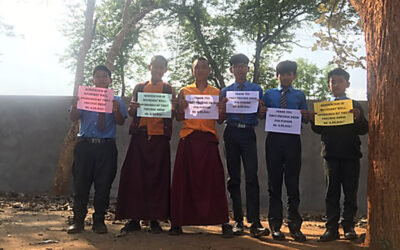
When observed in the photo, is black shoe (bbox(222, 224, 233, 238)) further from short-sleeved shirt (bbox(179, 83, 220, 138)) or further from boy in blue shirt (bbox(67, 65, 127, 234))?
boy in blue shirt (bbox(67, 65, 127, 234))

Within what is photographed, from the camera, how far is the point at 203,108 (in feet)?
13.1

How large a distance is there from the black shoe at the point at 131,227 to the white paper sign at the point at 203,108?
1.38m

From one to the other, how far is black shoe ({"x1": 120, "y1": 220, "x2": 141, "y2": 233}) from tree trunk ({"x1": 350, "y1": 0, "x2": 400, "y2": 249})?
2.44 metres

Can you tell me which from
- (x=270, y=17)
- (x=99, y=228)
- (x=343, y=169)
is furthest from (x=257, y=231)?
(x=270, y=17)

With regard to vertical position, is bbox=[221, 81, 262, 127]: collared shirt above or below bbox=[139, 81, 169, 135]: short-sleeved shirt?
above

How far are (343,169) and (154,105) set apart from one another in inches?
86.3

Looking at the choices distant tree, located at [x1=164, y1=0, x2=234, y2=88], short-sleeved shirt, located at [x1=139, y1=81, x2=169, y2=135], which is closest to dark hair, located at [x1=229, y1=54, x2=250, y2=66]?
short-sleeved shirt, located at [x1=139, y1=81, x2=169, y2=135]

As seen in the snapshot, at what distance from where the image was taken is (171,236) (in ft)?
12.8

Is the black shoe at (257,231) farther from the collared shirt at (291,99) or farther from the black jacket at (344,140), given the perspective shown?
the collared shirt at (291,99)

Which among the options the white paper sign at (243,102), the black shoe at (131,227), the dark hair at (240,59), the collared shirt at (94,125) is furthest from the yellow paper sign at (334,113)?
the black shoe at (131,227)

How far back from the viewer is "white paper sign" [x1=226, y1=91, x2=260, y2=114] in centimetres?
398

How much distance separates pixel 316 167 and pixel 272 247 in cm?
380

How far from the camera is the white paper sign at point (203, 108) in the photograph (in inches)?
157

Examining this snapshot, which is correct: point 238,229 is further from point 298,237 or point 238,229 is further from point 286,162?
point 286,162
